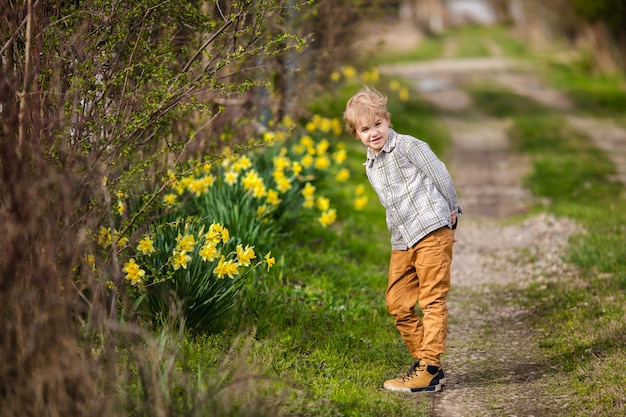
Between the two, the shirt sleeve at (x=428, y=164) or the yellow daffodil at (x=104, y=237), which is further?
the shirt sleeve at (x=428, y=164)

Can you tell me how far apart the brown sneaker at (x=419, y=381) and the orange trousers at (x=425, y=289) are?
42 mm

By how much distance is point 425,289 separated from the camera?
456 centimetres

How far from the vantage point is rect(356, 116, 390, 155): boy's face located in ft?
14.9

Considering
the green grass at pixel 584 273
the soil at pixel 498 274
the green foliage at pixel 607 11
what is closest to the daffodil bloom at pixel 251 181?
the soil at pixel 498 274

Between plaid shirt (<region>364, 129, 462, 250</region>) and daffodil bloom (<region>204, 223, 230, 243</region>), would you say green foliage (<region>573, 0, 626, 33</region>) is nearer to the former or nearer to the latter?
plaid shirt (<region>364, 129, 462, 250</region>)

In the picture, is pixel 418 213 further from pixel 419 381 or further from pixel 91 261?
pixel 91 261

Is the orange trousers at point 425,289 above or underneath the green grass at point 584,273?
above

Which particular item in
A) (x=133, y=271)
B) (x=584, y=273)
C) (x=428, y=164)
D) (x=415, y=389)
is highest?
(x=428, y=164)

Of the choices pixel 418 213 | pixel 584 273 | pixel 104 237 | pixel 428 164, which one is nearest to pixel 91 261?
pixel 104 237

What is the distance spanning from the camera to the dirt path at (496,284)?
15.0 feet

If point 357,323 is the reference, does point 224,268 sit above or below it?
above

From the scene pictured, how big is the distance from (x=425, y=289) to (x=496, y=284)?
107 inches

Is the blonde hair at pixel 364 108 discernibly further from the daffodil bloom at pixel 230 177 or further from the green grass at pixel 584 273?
the daffodil bloom at pixel 230 177

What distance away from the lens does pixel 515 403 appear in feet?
14.6
